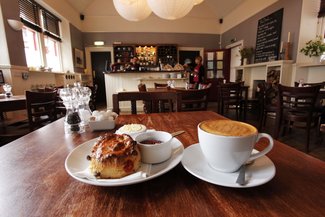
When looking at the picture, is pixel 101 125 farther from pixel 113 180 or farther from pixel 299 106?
pixel 299 106

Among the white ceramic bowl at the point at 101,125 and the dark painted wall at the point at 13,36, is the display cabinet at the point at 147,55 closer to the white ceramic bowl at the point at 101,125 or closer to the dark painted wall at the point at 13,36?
the dark painted wall at the point at 13,36

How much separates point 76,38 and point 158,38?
2.71 meters

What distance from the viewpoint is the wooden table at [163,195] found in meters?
0.30

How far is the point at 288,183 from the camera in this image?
372mm

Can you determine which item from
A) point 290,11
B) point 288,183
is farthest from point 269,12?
point 288,183

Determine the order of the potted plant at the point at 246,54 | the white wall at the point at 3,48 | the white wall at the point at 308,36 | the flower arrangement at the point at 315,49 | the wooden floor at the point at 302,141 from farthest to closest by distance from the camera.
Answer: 1. the potted plant at the point at 246,54
2. the white wall at the point at 308,36
3. the flower arrangement at the point at 315,49
4. the white wall at the point at 3,48
5. the wooden floor at the point at 302,141

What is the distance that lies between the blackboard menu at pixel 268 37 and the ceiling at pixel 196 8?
135cm

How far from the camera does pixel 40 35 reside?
3961 millimetres

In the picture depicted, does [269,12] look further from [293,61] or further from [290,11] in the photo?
[293,61]

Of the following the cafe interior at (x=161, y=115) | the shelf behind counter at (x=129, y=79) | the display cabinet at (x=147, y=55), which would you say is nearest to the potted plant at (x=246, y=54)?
the cafe interior at (x=161, y=115)

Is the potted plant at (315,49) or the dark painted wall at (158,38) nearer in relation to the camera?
the potted plant at (315,49)

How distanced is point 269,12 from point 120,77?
12.7 ft

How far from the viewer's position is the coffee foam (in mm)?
378

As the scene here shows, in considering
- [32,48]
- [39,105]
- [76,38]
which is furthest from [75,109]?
[76,38]
